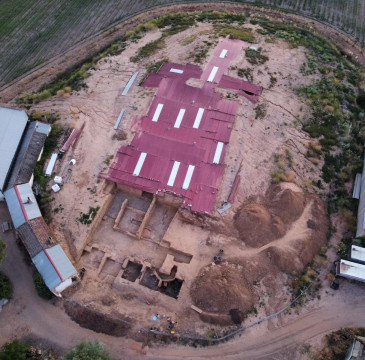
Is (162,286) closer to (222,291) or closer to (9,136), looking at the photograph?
(222,291)

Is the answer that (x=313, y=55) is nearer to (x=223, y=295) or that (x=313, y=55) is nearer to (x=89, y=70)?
(x=89, y=70)

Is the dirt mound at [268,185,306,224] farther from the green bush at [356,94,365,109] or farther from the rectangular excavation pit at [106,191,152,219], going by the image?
the green bush at [356,94,365,109]

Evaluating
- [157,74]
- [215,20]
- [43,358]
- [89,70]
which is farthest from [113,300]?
[215,20]

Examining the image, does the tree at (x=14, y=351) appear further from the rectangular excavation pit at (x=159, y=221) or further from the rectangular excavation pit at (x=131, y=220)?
the rectangular excavation pit at (x=159, y=221)

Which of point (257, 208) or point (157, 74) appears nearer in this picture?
point (257, 208)

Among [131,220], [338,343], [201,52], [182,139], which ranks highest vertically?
[201,52]

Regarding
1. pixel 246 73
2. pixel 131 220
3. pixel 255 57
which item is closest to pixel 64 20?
pixel 255 57
